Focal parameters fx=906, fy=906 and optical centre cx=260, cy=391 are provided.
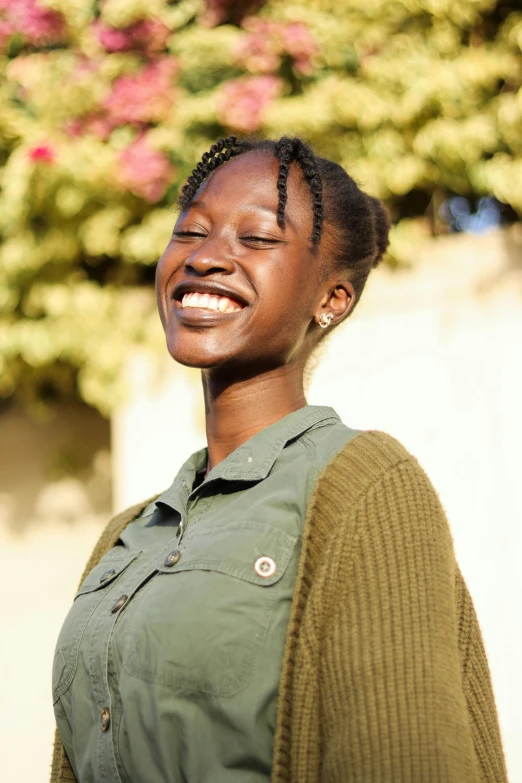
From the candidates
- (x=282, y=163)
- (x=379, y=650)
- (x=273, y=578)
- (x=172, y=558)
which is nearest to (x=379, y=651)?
(x=379, y=650)

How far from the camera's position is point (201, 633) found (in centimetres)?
145

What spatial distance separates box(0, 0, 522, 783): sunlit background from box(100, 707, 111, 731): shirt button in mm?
2129

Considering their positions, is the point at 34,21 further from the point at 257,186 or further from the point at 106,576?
the point at 106,576

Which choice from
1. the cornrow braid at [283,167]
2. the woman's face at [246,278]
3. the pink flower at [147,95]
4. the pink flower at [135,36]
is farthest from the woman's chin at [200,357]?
the pink flower at [135,36]

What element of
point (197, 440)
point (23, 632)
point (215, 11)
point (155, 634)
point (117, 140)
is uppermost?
point (215, 11)

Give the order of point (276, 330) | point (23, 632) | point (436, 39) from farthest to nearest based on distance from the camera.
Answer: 1. point (23, 632)
2. point (436, 39)
3. point (276, 330)

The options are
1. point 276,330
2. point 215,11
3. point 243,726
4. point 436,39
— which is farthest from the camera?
point 215,11

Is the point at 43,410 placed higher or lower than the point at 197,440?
higher

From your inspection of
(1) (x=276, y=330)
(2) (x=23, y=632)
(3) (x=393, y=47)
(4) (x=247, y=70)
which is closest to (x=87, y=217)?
(4) (x=247, y=70)

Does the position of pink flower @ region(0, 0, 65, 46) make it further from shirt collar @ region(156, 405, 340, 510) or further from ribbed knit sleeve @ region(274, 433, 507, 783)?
ribbed knit sleeve @ region(274, 433, 507, 783)

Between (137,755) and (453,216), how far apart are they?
308 cm

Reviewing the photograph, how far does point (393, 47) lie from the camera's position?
3834 millimetres

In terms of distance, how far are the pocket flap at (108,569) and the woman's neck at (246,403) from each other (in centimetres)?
27

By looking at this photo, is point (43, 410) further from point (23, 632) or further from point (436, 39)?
point (436, 39)
